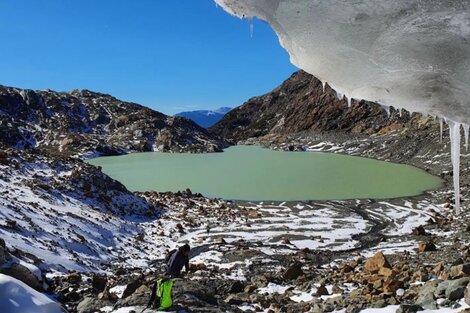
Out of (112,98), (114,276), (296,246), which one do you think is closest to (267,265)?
(296,246)

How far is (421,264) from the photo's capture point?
18.3m

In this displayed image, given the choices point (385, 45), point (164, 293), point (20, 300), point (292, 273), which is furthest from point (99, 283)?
point (385, 45)

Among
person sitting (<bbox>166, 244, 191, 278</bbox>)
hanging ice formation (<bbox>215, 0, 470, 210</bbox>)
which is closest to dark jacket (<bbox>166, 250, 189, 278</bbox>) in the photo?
person sitting (<bbox>166, 244, 191, 278</bbox>)

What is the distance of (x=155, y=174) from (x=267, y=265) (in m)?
49.3

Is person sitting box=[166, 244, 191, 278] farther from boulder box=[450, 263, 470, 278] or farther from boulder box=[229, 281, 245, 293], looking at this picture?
boulder box=[450, 263, 470, 278]

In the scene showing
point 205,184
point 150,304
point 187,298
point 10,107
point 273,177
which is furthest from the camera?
point 10,107

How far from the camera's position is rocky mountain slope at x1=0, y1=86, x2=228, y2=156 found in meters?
111

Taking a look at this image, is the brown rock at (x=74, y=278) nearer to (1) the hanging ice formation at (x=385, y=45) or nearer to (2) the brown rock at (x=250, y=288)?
(2) the brown rock at (x=250, y=288)

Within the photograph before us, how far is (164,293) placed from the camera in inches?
434

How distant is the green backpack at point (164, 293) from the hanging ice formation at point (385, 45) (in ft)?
25.2

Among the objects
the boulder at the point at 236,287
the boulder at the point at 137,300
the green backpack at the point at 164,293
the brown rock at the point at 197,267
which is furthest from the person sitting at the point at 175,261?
the brown rock at the point at 197,267

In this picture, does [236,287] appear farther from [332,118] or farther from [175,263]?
[332,118]

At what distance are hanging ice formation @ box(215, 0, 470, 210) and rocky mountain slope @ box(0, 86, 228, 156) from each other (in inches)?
4169

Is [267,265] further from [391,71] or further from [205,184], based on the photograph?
[205,184]
